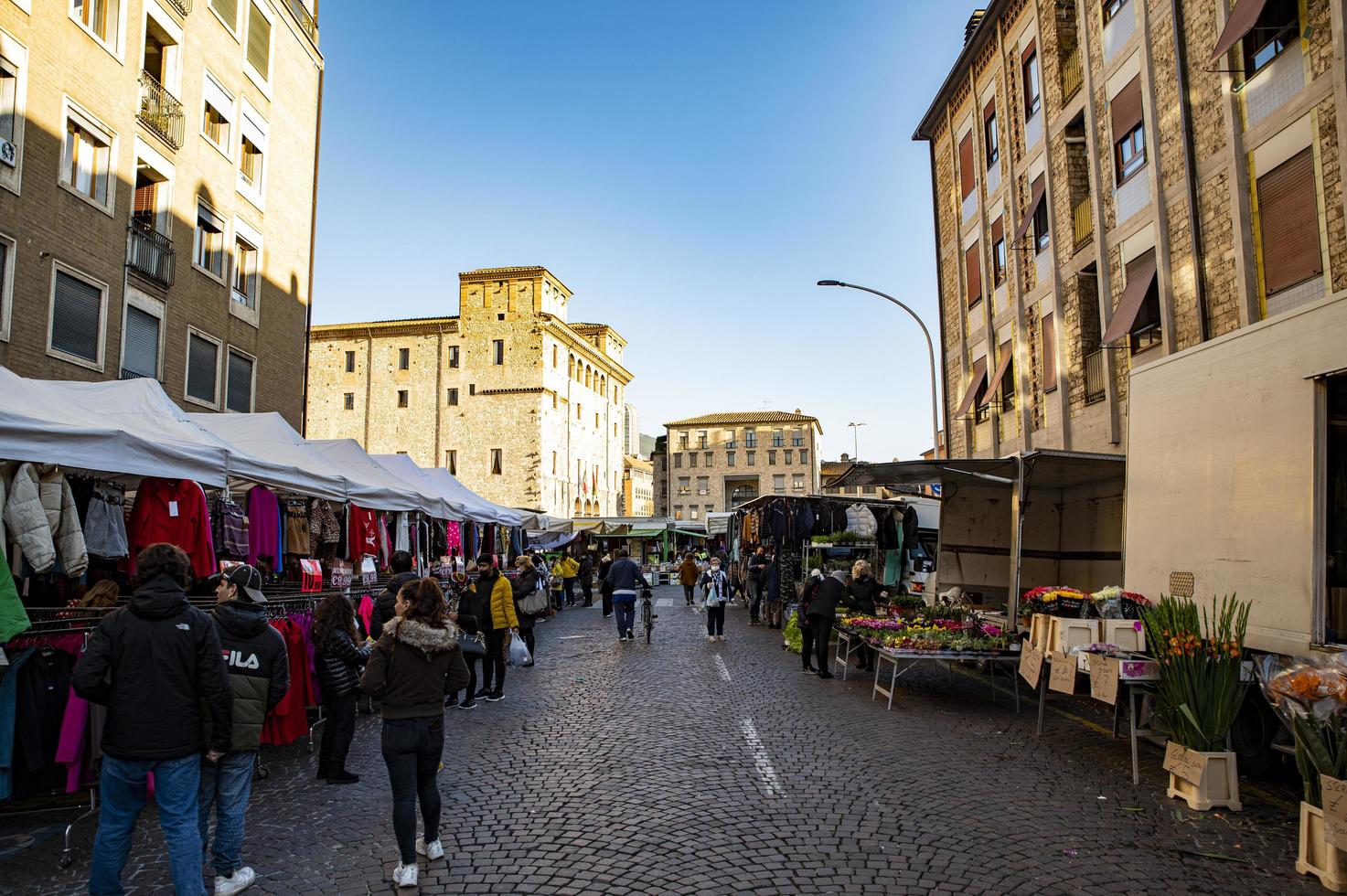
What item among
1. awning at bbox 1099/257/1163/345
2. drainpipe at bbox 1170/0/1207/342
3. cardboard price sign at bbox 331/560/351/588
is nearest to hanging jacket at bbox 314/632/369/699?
cardboard price sign at bbox 331/560/351/588

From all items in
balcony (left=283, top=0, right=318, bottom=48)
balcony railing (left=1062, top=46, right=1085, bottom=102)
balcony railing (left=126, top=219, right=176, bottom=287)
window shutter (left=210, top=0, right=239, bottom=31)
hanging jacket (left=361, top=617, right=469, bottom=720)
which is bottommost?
hanging jacket (left=361, top=617, right=469, bottom=720)

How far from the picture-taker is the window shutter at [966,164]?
23.9m

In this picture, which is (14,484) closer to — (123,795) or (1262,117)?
(123,795)

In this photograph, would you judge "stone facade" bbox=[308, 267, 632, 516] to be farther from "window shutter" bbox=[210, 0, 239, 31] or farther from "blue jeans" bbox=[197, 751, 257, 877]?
"blue jeans" bbox=[197, 751, 257, 877]

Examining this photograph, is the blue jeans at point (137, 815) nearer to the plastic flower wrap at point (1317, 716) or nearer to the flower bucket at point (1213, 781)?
the plastic flower wrap at point (1317, 716)

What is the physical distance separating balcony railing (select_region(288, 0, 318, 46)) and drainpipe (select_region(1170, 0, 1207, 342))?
2207 cm

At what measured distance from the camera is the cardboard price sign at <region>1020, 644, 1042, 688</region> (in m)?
8.45

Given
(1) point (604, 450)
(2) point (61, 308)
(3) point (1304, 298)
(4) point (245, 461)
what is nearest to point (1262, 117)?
(3) point (1304, 298)

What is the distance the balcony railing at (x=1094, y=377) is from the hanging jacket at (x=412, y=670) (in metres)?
14.9

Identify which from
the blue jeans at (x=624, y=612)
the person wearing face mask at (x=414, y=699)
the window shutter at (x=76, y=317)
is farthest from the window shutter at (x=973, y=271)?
the person wearing face mask at (x=414, y=699)

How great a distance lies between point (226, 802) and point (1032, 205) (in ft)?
64.2

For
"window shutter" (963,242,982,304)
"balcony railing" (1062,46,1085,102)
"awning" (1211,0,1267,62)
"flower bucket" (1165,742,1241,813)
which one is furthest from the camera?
"window shutter" (963,242,982,304)

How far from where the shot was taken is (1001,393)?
21.6 m

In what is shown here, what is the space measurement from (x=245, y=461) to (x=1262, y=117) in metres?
13.8
